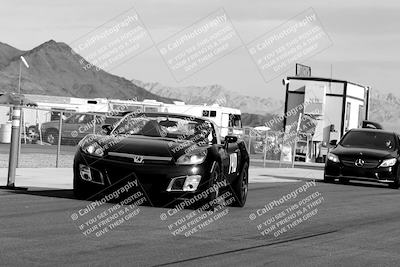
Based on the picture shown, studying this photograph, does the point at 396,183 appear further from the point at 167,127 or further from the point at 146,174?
the point at 146,174

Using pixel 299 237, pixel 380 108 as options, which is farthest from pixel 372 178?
pixel 380 108

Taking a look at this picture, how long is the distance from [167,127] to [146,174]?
5.42ft

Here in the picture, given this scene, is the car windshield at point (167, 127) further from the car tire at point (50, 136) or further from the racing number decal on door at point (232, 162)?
the car tire at point (50, 136)

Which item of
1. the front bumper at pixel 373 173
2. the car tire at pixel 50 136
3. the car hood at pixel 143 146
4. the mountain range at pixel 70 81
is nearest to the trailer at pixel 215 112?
the car tire at pixel 50 136

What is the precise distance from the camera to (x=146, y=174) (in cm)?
1140

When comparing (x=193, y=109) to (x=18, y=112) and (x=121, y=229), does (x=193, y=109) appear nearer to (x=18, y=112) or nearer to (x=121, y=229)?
(x=18, y=112)

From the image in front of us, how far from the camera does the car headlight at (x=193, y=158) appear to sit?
38.0ft

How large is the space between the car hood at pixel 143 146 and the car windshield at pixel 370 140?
38.5 feet

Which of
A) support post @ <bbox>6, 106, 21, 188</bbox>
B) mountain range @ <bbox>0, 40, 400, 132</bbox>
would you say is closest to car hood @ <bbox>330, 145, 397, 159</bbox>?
support post @ <bbox>6, 106, 21, 188</bbox>

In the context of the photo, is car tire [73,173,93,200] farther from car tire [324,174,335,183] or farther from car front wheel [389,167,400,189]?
car tire [324,174,335,183]

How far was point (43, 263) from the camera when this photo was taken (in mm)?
7027

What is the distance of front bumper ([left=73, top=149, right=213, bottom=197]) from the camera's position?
11398 millimetres

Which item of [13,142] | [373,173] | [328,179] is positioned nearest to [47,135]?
[328,179]

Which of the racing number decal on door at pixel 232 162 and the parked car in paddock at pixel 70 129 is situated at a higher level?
the racing number decal on door at pixel 232 162
